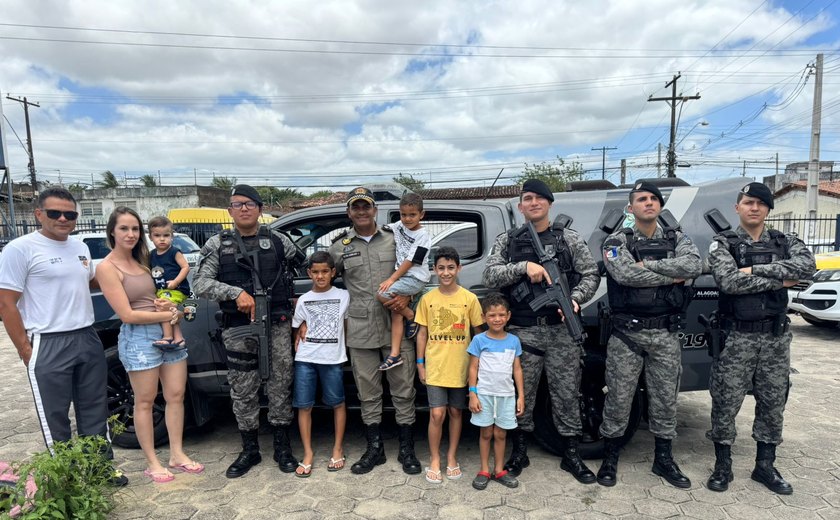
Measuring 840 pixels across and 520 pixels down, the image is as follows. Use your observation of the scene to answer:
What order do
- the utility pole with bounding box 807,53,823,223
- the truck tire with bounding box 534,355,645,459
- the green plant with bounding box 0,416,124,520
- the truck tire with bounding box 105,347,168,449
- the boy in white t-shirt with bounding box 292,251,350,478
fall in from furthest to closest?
the utility pole with bounding box 807,53,823,223, the truck tire with bounding box 105,347,168,449, the truck tire with bounding box 534,355,645,459, the boy in white t-shirt with bounding box 292,251,350,478, the green plant with bounding box 0,416,124,520

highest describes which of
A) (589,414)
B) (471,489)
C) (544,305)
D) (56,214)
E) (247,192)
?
(247,192)

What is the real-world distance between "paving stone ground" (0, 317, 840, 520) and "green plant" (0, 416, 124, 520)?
299 millimetres

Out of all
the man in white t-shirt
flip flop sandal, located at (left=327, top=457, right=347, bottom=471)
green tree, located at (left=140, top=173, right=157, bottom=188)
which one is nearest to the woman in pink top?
the man in white t-shirt

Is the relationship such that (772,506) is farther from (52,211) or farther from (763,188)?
(52,211)

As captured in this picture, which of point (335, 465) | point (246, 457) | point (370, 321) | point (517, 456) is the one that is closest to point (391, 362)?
point (370, 321)

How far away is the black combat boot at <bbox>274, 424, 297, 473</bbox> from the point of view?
10.3 feet

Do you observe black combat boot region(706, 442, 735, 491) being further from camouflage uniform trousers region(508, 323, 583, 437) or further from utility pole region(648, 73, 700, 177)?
utility pole region(648, 73, 700, 177)

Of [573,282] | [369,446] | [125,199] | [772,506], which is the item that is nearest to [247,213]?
[369,446]

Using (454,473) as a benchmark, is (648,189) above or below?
above

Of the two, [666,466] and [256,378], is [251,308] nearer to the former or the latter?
[256,378]

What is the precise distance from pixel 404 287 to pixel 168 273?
1.61 meters

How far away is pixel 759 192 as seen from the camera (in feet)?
9.28

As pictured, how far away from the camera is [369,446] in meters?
3.18

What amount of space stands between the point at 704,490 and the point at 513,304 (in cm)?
158
